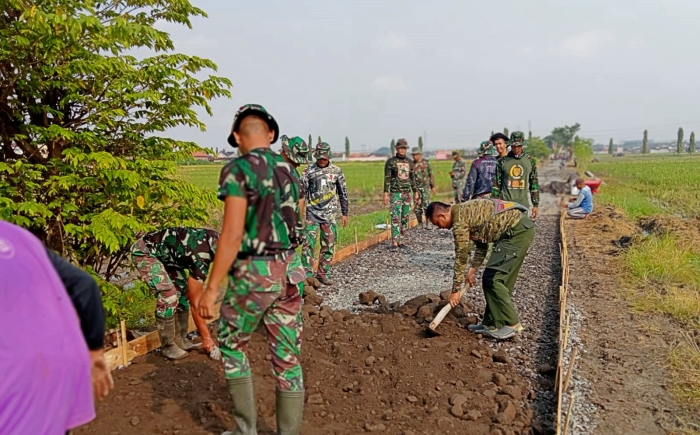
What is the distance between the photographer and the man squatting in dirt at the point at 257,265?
8.43 feet

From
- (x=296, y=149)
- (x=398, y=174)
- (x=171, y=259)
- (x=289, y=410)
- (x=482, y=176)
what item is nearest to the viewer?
(x=289, y=410)

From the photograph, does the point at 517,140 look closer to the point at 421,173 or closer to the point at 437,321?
the point at 437,321

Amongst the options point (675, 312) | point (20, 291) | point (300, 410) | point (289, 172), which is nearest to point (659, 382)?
point (675, 312)

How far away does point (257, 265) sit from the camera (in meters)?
2.70

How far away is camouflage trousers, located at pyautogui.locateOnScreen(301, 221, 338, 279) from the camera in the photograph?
687 centimetres

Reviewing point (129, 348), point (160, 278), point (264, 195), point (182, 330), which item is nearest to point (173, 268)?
point (160, 278)

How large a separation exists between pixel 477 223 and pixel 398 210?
15.4 ft

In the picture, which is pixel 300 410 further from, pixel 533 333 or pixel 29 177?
pixel 533 333

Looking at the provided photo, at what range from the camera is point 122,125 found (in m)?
4.78

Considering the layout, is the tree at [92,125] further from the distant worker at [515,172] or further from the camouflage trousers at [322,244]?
the distant worker at [515,172]

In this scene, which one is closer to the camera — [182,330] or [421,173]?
[182,330]

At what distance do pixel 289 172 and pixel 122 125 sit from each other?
2664 millimetres

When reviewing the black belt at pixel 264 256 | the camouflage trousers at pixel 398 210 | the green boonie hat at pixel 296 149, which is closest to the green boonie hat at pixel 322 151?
the green boonie hat at pixel 296 149

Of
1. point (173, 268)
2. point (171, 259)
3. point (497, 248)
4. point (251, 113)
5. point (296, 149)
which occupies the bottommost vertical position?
point (497, 248)
